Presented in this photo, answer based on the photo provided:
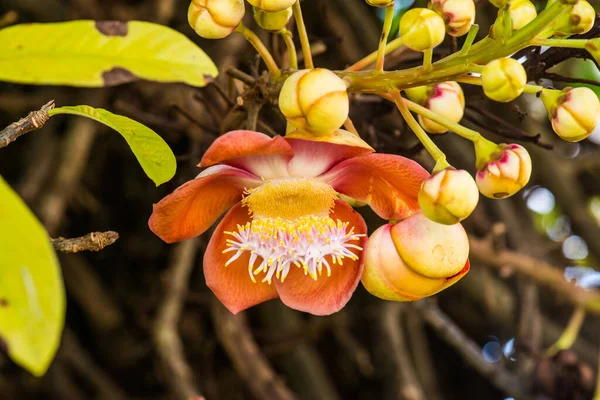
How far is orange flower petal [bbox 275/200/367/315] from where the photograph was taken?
83 cm

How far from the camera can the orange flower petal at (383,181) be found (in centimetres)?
78

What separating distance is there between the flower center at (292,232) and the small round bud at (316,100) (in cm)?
17

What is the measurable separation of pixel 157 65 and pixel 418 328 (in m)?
1.30

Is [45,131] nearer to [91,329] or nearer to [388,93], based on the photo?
[91,329]

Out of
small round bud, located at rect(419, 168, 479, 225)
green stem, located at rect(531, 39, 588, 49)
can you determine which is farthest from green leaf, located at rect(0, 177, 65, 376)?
green stem, located at rect(531, 39, 588, 49)

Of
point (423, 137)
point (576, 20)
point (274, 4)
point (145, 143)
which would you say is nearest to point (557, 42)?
point (576, 20)

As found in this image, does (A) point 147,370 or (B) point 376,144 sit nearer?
(B) point 376,144

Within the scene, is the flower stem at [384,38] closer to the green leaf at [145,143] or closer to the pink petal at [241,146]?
the pink petal at [241,146]

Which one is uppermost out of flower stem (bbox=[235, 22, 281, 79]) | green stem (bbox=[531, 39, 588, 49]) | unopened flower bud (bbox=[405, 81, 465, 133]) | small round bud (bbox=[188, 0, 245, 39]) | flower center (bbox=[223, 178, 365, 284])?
small round bud (bbox=[188, 0, 245, 39])

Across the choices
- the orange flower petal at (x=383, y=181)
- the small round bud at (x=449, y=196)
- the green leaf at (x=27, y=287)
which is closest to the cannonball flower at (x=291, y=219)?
the orange flower petal at (x=383, y=181)

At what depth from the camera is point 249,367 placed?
1378 millimetres

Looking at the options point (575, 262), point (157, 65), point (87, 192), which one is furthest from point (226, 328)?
point (575, 262)

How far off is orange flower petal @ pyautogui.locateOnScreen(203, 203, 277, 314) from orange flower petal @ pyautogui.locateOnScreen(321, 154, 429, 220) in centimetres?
13

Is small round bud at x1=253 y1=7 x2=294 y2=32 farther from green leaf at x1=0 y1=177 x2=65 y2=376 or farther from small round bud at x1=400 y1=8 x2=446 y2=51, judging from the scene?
green leaf at x1=0 y1=177 x2=65 y2=376
